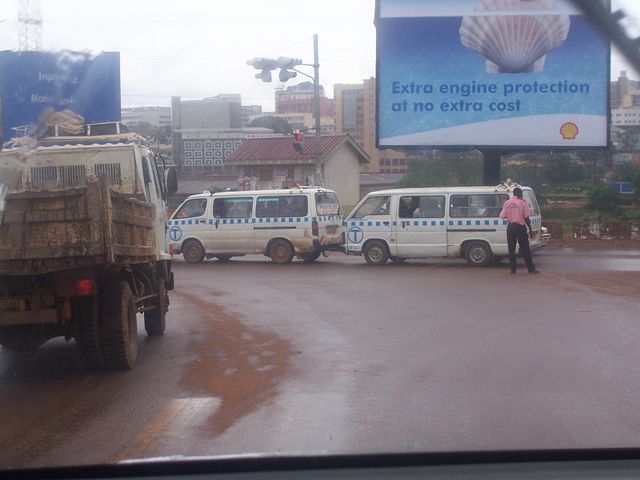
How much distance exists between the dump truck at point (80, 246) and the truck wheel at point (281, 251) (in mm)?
10300

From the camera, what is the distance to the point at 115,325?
7.67 meters

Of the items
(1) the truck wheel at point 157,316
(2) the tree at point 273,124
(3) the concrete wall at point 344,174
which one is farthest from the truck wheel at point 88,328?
(3) the concrete wall at point 344,174

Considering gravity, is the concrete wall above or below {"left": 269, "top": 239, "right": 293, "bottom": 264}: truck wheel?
above

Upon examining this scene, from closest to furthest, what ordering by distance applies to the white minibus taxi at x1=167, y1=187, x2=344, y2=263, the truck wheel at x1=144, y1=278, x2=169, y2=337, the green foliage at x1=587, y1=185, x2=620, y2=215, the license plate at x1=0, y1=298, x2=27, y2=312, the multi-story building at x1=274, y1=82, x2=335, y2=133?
1. the license plate at x1=0, y1=298, x2=27, y2=312
2. the truck wheel at x1=144, y1=278, x2=169, y2=337
3. the white minibus taxi at x1=167, y1=187, x2=344, y2=263
4. the green foliage at x1=587, y1=185, x2=620, y2=215
5. the multi-story building at x1=274, y1=82, x2=335, y2=133

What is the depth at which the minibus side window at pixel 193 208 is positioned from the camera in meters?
21.0

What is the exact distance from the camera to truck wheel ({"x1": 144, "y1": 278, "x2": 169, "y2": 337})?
1014 centimetres

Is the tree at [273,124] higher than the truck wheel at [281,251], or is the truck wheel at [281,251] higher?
the tree at [273,124]

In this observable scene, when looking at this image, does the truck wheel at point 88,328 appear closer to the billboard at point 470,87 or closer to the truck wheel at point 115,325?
the truck wheel at point 115,325

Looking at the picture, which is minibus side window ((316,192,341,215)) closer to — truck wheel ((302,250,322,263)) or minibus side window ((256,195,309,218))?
minibus side window ((256,195,309,218))

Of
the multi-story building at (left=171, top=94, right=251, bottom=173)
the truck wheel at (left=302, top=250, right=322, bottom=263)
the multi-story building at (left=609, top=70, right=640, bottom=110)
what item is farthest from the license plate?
the truck wheel at (left=302, top=250, right=322, bottom=263)

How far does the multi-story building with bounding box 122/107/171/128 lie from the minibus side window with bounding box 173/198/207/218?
4.66 m

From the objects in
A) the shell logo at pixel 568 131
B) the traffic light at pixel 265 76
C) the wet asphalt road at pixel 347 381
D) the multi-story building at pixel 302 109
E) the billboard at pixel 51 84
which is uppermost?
the multi-story building at pixel 302 109

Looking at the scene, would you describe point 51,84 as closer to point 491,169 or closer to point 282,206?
point 282,206

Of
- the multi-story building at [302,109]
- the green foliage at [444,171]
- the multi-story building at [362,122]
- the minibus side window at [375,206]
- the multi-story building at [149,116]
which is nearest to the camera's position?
the multi-story building at [149,116]
